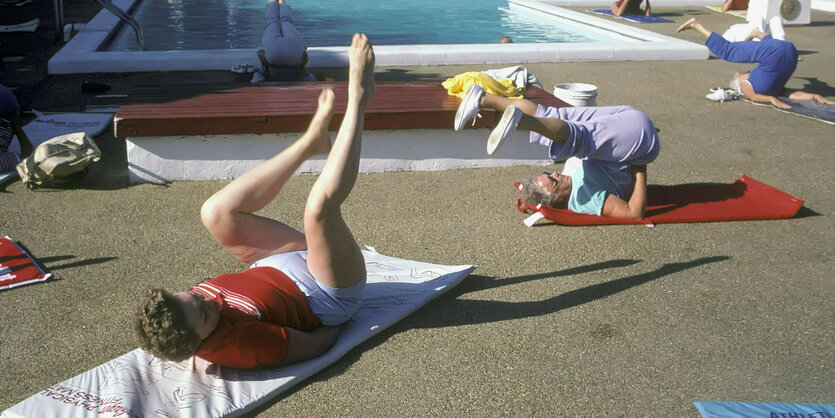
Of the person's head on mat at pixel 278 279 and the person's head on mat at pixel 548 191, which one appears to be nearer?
the person's head on mat at pixel 278 279

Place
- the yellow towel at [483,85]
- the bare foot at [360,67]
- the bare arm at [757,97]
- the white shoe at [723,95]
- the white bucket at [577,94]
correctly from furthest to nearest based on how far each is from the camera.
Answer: the white shoe at [723,95], the bare arm at [757,97], the white bucket at [577,94], the yellow towel at [483,85], the bare foot at [360,67]

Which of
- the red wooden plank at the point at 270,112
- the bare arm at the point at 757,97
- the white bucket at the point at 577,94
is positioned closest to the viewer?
the red wooden plank at the point at 270,112

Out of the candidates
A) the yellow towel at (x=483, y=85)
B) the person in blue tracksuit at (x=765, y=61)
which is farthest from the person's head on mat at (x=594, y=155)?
the person in blue tracksuit at (x=765, y=61)

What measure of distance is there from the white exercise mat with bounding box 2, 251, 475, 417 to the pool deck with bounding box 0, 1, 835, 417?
0.27 feet

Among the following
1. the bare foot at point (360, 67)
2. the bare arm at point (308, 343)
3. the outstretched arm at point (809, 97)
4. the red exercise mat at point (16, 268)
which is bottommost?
the red exercise mat at point (16, 268)

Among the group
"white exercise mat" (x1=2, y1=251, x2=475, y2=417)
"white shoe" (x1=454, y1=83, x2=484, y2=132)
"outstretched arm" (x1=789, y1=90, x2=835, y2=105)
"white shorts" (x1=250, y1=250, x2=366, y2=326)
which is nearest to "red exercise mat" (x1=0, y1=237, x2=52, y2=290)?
"white exercise mat" (x1=2, y1=251, x2=475, y2=417)

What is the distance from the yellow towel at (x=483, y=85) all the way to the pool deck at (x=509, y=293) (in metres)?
0.69

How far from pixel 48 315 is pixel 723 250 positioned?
398cm

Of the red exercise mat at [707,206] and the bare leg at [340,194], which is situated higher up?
the bare leg at [340,194]

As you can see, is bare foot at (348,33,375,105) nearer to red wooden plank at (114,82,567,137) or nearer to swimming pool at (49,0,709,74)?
red wooden plank at (114,82,567,137)

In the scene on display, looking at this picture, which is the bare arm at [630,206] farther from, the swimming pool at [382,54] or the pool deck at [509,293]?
the swimming pool at [382,54]

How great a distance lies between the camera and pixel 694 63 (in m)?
10.6

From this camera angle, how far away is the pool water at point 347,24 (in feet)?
44.1

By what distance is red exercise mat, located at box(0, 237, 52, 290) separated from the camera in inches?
165
